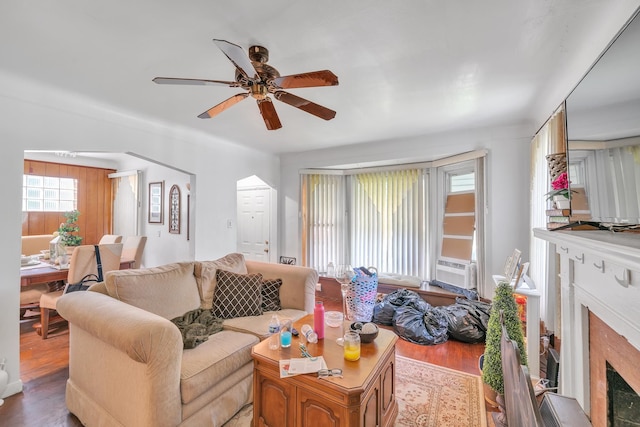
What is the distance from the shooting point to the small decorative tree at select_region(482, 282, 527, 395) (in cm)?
192

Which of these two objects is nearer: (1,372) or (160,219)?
(1,372)

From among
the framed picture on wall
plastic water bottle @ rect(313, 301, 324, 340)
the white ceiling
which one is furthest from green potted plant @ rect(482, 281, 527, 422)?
the framed picture on wall

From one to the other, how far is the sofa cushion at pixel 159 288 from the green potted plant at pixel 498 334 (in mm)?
2388

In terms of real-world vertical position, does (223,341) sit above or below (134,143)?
below

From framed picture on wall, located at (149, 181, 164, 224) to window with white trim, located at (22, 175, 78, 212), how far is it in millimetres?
1465

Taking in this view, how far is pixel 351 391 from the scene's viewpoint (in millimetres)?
1355

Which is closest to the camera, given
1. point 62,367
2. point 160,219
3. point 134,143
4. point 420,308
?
point 62,367

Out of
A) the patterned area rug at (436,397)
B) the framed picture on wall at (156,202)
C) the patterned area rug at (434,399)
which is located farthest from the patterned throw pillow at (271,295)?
the framed picture on wall at (156,202)

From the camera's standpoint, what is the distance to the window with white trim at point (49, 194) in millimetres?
4812

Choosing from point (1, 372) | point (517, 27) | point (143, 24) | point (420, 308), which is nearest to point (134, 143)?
point (143, 24)

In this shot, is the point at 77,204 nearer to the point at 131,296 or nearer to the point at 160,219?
the point at 160,219

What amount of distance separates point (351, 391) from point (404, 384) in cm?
122

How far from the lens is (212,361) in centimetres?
178

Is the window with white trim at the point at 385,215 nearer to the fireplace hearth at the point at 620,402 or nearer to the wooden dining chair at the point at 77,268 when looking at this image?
the fireplace hearth at the point at 620,402
